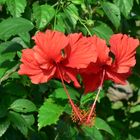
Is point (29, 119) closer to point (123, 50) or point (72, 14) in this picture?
point (72, 14)

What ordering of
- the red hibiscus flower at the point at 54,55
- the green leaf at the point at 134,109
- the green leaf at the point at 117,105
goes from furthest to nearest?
the green leaf at the point at 117,105, the green leaf at the point at 134,109, the red hibiscus flower at the point at 54,55

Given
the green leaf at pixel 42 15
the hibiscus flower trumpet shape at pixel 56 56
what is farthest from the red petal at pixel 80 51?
the green leaf at pixel 42 15

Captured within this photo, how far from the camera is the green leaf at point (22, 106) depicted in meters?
1.72

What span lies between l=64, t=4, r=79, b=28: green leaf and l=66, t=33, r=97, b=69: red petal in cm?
37

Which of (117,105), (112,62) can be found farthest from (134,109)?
(112,62)

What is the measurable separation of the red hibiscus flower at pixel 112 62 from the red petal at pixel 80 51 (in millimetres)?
29

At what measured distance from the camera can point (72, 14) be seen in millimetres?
1691

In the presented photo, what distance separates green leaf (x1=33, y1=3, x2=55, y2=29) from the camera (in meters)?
1.59

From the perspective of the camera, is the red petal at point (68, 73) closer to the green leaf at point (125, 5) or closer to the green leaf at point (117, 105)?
the green leaf at point (125, 5)

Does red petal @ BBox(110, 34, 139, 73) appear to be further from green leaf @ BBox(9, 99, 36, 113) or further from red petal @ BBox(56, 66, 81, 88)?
green leaf @ BBox(9, 99, 36, 113)

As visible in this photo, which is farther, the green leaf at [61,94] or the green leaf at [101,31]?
the green leaf at [101,31]

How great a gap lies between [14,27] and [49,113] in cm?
28

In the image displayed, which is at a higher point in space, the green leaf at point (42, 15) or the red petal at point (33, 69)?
the red petal at point (33, 69)

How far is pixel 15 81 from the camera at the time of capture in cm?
181
